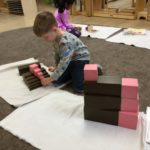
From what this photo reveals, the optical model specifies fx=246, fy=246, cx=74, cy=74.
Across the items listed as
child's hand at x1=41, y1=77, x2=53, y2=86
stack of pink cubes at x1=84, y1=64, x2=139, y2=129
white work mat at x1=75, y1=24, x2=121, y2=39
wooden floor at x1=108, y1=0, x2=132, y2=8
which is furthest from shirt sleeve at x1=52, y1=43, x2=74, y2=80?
wooden floor at x1=108, y1=0, x2=132, y2=8

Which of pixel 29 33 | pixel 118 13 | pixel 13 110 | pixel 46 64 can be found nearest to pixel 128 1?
pixel 118 13

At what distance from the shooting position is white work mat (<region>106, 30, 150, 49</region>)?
1.85m

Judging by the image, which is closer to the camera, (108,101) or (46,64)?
(108,101)

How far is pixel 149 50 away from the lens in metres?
1.74

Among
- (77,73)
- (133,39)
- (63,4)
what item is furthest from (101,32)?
(77,73)

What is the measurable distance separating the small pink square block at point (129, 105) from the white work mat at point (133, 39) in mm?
945

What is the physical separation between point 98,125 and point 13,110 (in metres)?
0.43

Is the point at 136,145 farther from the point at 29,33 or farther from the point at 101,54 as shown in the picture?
the point at 29,33

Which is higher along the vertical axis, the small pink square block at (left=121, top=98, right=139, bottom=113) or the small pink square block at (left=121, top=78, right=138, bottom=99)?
the small pink square block at (left=121, top=78, right=138, bottom=99)

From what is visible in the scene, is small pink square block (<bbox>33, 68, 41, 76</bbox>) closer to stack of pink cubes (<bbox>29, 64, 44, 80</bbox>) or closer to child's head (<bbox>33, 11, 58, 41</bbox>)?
stack of pink cubes (<bbox>29, 64, 44, 80</bbox>)

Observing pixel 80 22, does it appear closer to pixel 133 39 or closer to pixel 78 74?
pixel 133 39

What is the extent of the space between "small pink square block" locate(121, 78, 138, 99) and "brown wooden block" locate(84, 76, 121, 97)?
0.06 ft

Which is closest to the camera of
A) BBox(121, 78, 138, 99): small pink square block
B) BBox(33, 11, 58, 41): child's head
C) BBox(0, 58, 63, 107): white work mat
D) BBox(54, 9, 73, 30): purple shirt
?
BBox(121, 78, 138, 99): small pink square block

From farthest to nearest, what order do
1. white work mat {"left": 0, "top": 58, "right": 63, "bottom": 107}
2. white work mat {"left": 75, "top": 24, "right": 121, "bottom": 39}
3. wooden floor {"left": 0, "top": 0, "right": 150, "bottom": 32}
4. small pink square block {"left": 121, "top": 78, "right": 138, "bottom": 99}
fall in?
wooden floor {"left": 0, "top": 0, "right": 150, "bottom": 32} → white work mat {"left": 75, "top": 24, "right": 121, "bottom": 39} → white work mat {"left": 0, "top": 58, "right": 63, "bottom": 107} → small pink square block {"left": 121, "top": 78, "right": 138, "bottom": 99}
